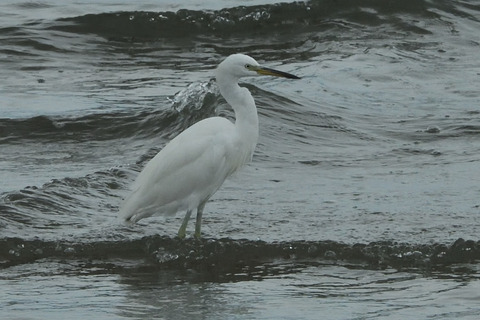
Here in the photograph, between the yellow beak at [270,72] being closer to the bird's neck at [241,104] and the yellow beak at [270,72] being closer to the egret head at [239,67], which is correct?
the egret head at [239,67]

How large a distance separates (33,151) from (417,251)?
4.13 metres

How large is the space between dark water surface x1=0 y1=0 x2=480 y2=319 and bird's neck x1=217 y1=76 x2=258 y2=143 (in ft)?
2.14

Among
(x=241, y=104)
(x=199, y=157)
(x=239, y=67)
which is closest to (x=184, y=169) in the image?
(x=199, y=157)

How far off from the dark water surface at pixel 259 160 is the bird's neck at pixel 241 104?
653 mm

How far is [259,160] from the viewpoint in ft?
30.6

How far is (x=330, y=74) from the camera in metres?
12.2

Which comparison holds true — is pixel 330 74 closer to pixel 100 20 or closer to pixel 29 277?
pixel 100 20

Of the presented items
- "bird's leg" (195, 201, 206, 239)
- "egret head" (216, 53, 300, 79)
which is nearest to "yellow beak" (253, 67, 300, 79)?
"egret head" (216, 53, 300, 79)

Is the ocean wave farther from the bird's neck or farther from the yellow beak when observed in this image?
the yellow beak

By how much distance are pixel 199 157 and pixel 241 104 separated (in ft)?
1.34

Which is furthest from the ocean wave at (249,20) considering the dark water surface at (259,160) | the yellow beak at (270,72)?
the yellow beak at (270,72)

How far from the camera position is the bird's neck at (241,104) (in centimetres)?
705

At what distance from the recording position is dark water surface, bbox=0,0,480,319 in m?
6.06

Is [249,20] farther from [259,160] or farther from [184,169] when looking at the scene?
[184,169]
